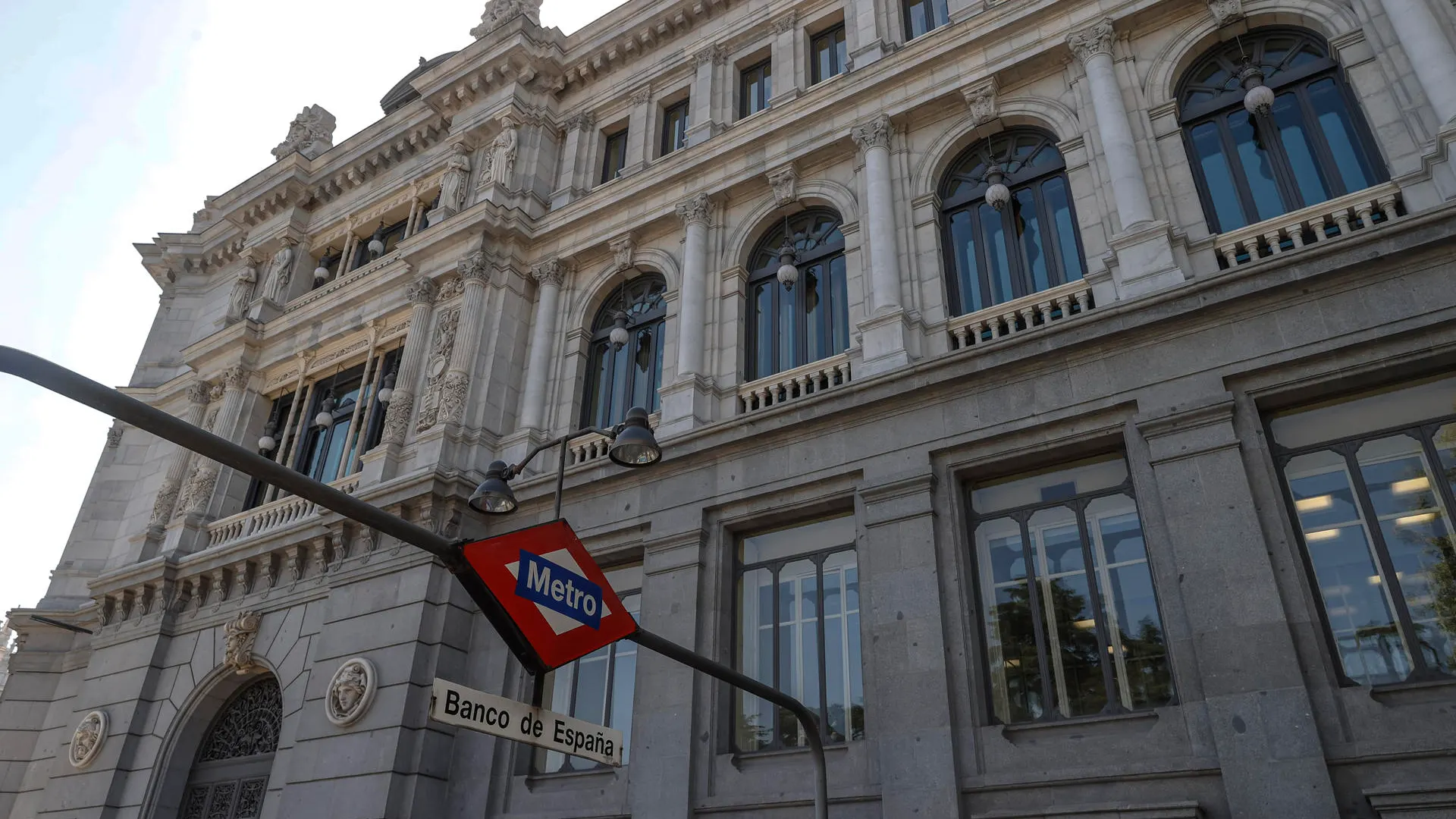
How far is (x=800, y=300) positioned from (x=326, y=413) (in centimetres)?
1225

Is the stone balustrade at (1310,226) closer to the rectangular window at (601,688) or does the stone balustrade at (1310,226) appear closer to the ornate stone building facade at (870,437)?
the ornate stone building facade at (870,437)

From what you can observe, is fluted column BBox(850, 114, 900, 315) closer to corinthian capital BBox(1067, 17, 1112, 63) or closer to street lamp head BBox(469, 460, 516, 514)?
corinthian capital BBox(1067, 17, 1112, 63)

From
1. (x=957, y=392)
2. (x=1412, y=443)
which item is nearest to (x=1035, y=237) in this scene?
(x=957, y=392)

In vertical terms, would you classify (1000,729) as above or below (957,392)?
below

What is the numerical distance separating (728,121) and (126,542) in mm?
18817

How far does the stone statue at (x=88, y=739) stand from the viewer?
20.0m

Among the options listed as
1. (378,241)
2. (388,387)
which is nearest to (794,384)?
(388,387)

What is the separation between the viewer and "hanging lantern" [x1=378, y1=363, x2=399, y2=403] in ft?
69.4

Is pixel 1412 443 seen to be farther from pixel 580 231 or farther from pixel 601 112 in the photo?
pixel 601 112

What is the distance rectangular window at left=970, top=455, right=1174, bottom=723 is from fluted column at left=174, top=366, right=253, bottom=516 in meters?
18.1

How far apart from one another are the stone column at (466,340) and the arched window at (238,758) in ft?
21.8

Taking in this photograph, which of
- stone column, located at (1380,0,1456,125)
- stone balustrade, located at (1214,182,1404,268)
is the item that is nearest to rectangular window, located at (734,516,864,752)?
stone balustrade, located at (1214,182,1404,268)

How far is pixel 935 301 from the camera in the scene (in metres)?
15.4

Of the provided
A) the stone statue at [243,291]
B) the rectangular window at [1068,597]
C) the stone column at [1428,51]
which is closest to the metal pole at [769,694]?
the rectangular window at [1068,597]
